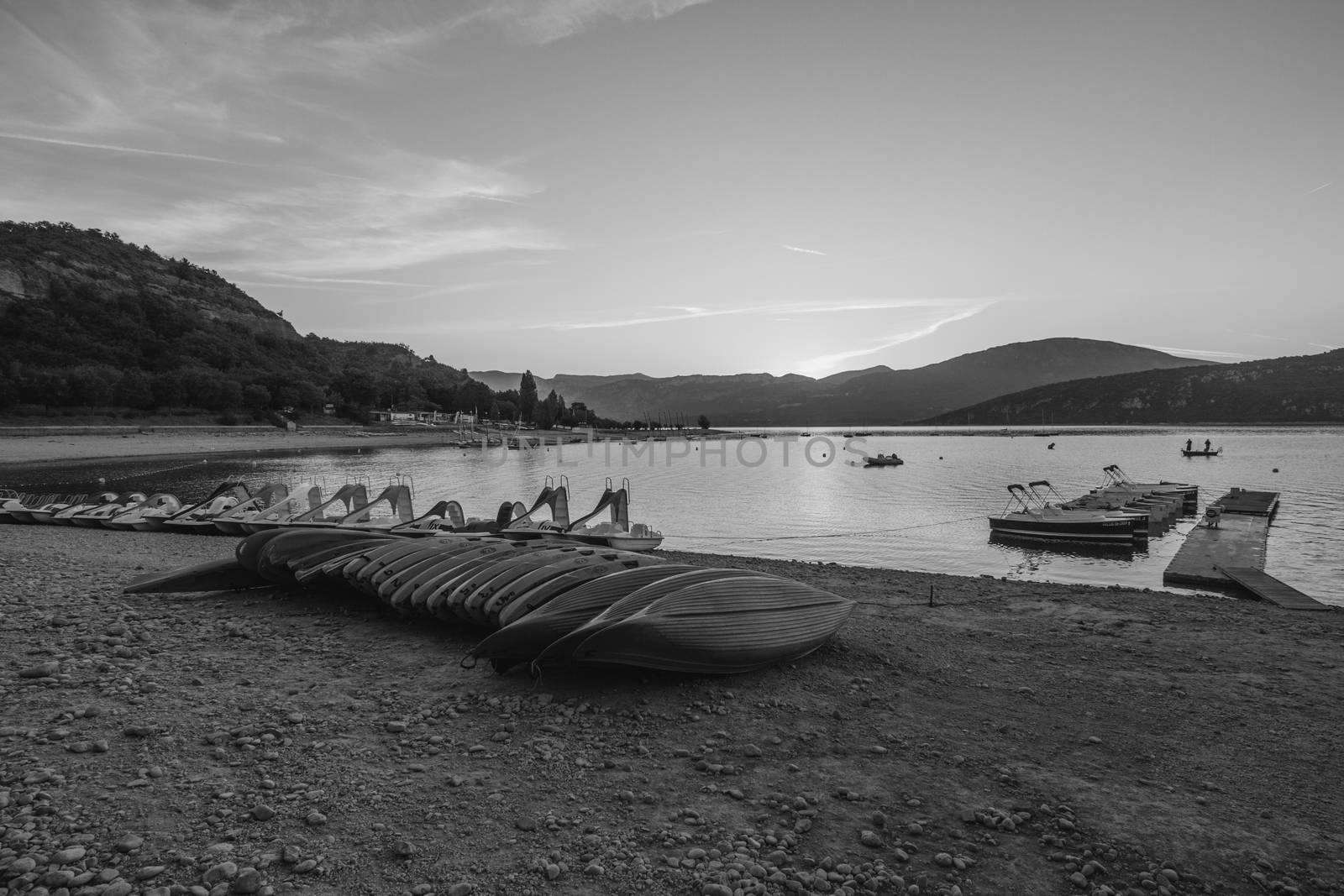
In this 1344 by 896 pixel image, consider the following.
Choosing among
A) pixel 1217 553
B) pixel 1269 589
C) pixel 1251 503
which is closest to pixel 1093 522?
pixel 1217 553

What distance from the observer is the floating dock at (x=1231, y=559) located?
1483 cm

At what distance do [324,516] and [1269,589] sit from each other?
81.9 feet

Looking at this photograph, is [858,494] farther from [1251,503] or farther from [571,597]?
[571,597]

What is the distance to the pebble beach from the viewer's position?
3.92 m

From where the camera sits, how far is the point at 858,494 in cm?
4656

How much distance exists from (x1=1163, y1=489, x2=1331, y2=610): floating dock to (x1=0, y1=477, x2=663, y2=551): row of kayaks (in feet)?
46.1

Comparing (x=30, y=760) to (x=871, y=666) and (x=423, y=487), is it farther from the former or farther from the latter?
(x=423, y=487)

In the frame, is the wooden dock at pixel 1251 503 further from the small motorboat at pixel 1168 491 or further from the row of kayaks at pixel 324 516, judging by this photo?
the row of kayaks at pixel 324 516

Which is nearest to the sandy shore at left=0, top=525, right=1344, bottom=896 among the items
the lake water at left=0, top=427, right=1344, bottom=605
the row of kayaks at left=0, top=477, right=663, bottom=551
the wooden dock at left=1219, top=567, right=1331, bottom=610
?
the wooden dock at left=1219, top=567, right=1331, bottom=610

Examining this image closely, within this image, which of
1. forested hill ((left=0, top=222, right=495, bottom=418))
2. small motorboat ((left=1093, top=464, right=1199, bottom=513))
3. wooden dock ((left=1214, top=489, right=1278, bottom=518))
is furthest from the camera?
forested hill ((left=0, top=222, right=495, bottom=418))

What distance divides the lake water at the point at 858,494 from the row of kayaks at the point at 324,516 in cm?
538

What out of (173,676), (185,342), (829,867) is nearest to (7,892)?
(173,676)

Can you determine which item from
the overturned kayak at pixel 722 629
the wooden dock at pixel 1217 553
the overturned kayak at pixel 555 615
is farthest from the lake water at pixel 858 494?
the overturned kayak at pixel 555 615

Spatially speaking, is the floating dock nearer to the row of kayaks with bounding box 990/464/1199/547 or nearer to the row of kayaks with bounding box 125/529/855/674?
the row of kayaks with bounding box 990/464/1199/547
